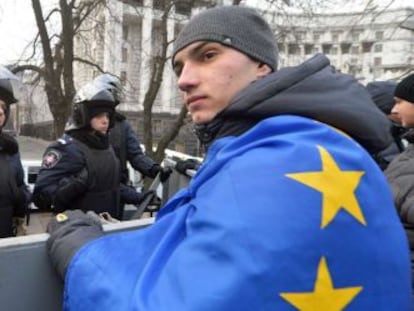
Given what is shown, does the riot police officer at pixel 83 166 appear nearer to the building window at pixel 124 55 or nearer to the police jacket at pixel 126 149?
the police jacket at pixel 126 149

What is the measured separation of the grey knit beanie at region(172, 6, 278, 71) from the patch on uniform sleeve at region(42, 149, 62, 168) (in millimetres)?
2216

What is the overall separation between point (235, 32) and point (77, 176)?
7.56 feet

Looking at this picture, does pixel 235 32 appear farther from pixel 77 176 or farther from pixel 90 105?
pixel 90 105

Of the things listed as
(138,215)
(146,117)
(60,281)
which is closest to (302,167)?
(60,281)

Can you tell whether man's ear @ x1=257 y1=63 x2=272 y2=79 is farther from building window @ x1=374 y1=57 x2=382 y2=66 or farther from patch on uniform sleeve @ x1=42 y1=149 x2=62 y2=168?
building window @ x1=374 y1=57 x2=382 y2=66

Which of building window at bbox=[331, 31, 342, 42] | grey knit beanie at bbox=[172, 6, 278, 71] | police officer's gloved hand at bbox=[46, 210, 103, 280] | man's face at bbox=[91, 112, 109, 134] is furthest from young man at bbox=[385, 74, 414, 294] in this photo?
building window at bbox=[331, 31, 342, 42]

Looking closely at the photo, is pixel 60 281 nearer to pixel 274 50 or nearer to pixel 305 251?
pixel 305 251

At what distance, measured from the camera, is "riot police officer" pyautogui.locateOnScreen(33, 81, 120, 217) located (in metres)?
3.47

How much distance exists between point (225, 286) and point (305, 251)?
0.55ft

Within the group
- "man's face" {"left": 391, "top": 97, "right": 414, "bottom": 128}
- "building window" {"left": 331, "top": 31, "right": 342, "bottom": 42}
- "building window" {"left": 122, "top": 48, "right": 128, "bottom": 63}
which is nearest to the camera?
"man's face" {"left": 391, "top": 97, "right": 414, "bottom": 128}

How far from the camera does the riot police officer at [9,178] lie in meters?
2.99

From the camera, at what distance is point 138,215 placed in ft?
11.5

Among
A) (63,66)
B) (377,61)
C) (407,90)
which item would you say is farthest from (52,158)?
(377,61)

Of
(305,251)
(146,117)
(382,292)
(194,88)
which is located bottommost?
(146,117)
